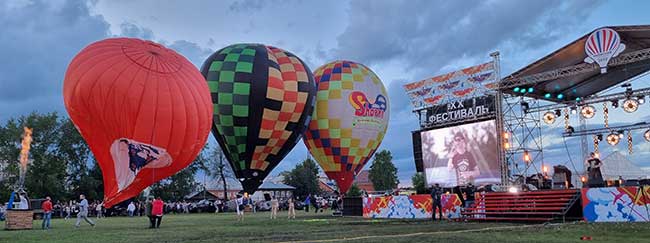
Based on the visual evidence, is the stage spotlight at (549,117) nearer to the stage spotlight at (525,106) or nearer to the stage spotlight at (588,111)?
the stage spotlight at (525,106)

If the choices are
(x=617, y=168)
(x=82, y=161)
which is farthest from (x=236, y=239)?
(x=82, y=161)

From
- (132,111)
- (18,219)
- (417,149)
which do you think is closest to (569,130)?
(417,149)

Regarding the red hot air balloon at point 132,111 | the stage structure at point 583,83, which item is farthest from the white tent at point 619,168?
the red hot air balloon at point 132,111

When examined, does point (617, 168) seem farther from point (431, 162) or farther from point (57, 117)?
point (57, 117)

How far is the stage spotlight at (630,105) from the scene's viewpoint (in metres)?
24.0

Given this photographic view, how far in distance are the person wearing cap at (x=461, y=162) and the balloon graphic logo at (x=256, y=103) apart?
Result: 35.1ft

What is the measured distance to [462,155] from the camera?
34188 millimetres

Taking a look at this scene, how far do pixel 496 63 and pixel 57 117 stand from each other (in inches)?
1648

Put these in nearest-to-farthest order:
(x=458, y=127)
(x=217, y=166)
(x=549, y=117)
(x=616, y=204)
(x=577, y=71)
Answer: (x=616, y=204) → (x=577, y=71) → (x=549, y=117) → (x=458, y=127) → (x=217, y=166)

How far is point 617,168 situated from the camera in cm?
3753

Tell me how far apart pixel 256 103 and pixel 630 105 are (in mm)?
16670

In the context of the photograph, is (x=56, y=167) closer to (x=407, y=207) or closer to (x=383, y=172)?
(x=407, y=207)

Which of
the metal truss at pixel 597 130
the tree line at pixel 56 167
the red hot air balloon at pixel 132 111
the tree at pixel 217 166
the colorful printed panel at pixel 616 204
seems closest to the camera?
the red hot air balloon at pixel 132 111

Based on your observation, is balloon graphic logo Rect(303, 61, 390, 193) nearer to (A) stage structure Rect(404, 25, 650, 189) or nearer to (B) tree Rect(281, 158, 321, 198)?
(A) stage structure Rect(404, 25, 650, 189)
